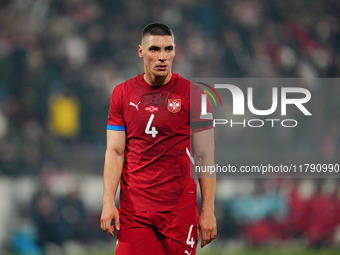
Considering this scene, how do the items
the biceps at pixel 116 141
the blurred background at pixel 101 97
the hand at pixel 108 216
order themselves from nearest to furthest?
the hand at pixel 108 216 < the biceps at pixel 116 141 < the blurred background at pixel 101 97

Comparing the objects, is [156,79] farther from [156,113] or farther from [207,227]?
[207,227]

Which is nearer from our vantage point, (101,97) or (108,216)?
(108,216)

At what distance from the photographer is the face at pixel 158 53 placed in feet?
11.0

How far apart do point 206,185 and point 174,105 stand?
525 millimetres

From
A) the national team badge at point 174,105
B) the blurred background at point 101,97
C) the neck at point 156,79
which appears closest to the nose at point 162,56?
the neck at point 156,79

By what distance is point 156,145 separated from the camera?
338cm

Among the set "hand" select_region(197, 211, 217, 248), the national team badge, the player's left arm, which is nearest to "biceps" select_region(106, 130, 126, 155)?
the national team badge

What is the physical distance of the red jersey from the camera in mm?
3371

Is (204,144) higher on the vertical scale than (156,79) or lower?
lower

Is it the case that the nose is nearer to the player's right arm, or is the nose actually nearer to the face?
the face

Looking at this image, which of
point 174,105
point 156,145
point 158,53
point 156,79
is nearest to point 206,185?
point 156,145

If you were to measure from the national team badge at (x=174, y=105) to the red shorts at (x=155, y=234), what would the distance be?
0.61 meters

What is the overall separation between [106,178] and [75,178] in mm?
3502

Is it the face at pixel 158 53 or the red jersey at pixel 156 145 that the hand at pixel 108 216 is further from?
the face at pixel 158 53
